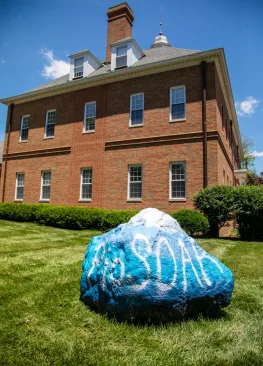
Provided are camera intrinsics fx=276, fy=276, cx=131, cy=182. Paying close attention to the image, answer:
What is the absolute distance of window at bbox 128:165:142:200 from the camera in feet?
49.4

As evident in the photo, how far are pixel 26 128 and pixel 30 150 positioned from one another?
1954 millimetres

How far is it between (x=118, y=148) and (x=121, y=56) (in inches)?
236

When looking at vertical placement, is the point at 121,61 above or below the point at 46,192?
above

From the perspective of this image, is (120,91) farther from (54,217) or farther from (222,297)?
(222,297)

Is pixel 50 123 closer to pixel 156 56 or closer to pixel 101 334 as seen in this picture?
pixel 156 56

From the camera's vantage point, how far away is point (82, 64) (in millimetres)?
18781

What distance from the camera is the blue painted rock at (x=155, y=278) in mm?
2934

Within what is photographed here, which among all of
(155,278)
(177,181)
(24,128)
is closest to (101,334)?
(155,278)

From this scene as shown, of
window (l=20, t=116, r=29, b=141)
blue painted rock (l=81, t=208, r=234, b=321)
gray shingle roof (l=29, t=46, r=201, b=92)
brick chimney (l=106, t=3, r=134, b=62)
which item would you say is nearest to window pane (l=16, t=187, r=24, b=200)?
window (l=20, t=116, r=29, b=141)

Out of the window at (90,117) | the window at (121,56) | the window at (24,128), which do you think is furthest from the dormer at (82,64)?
the window at (24,128)

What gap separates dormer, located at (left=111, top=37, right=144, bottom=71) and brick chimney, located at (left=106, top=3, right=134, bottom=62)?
2.51 meters

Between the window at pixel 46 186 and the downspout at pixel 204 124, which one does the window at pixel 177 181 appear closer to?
the downspout at pixel 204 124

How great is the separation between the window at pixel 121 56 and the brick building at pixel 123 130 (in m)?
0.07

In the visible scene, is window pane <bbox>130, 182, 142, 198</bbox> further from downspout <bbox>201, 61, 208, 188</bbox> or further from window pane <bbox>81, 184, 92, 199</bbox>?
downspout <bbox>201, 61, 208, 188</bbox>
